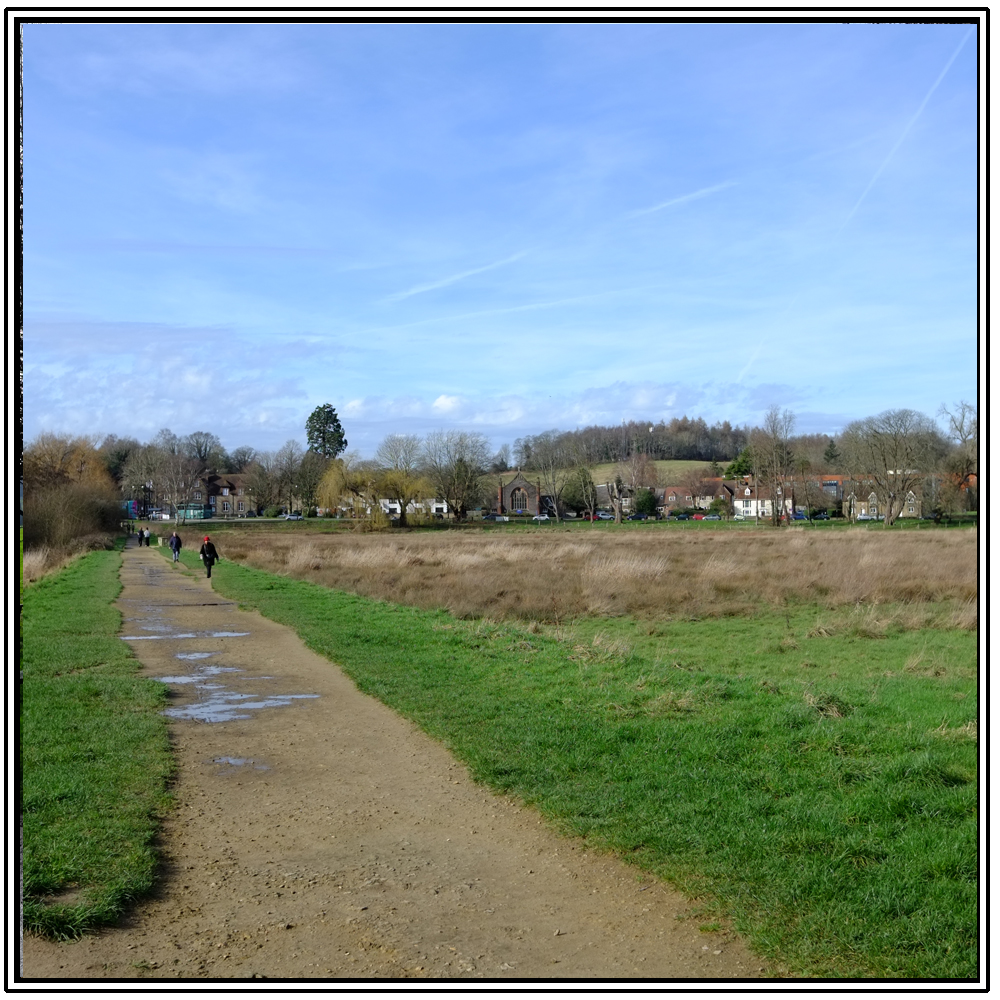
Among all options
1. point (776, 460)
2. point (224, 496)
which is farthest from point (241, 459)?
point (776, 460)

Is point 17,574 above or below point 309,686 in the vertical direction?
above

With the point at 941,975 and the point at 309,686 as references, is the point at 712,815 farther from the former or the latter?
the point at 309,686

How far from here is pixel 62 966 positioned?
4520 mm

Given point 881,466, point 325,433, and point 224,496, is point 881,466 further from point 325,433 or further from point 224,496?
point 224,496

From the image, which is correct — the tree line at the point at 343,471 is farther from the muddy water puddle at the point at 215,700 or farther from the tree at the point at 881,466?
the muddy water puddle at the point at 215,700

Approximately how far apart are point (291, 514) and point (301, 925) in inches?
3771

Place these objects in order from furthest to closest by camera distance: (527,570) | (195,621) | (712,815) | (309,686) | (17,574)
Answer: (527,570), (195,621), (309,686), (712,815), (17,574)

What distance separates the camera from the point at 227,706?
36.8ft

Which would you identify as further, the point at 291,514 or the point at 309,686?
the point at 291,514

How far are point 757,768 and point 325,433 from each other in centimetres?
8150

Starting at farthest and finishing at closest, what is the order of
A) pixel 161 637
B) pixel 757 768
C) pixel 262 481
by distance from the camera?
pixel 262 481, pixel 161 637, pixel 757 768

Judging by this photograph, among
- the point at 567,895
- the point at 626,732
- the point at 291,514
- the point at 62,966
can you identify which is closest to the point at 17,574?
the point at 62,966

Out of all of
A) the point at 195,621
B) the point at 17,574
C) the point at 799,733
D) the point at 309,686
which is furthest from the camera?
the point at 195,621

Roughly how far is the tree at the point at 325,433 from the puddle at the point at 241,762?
7334 cm
